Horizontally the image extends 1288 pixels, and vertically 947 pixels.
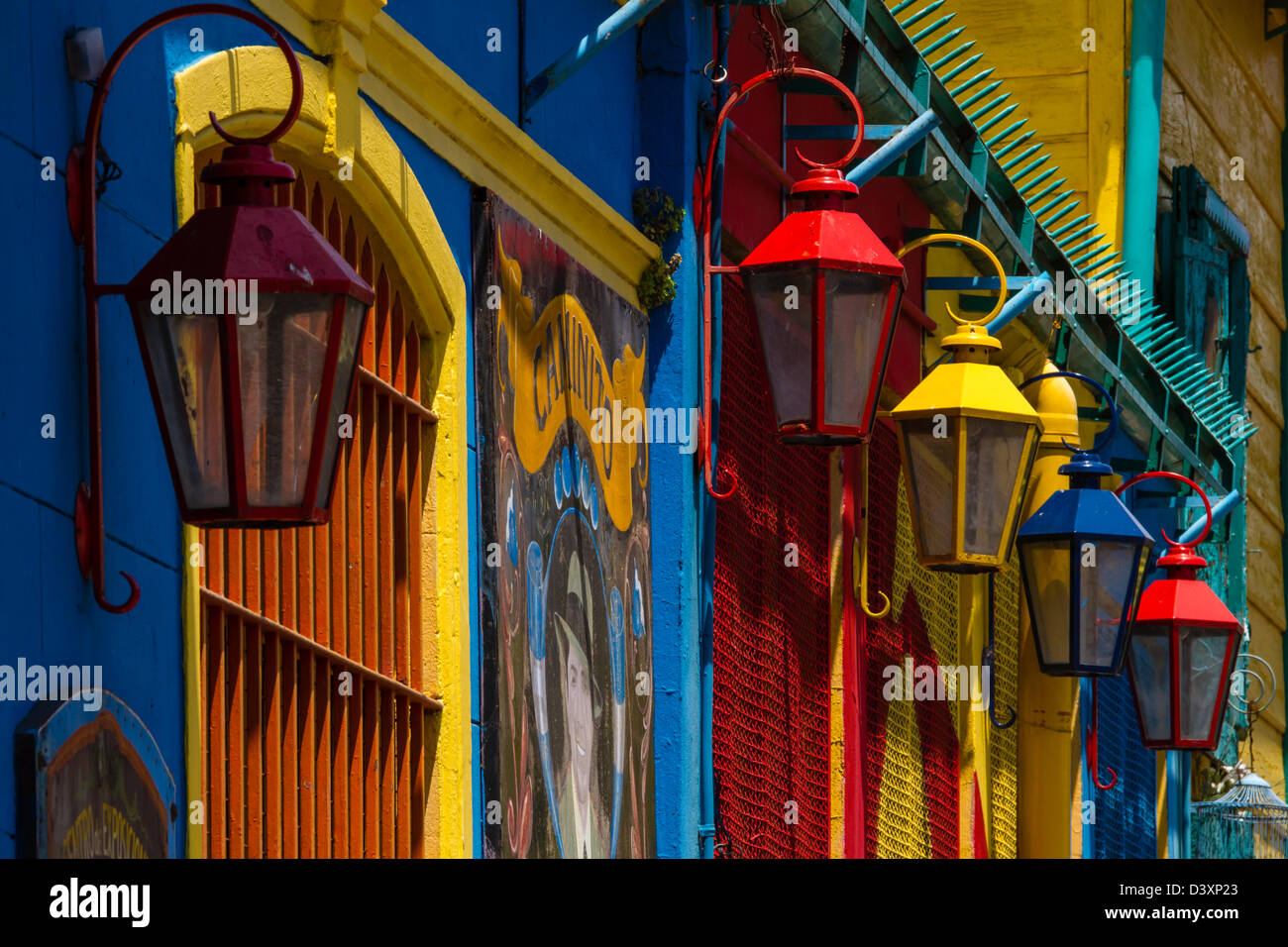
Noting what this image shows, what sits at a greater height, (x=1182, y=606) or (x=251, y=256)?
(x=251, y=256)

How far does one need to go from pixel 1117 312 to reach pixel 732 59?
17.3ft

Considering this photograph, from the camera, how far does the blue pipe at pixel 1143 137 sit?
15.3m

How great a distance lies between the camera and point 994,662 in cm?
1288

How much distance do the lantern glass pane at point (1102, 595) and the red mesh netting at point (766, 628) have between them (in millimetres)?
1079

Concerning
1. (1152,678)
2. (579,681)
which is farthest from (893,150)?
(1152,678)

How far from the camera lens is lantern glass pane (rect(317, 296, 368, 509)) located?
430cm

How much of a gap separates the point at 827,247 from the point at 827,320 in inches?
7.5

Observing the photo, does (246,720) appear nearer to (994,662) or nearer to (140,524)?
(140,524)

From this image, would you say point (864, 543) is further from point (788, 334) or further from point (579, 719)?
point (788, 334)

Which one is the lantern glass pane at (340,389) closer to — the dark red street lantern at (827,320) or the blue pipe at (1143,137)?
the dark red street lantern at (827,320)

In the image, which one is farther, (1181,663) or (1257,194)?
(1257,194)

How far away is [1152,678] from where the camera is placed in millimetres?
11023

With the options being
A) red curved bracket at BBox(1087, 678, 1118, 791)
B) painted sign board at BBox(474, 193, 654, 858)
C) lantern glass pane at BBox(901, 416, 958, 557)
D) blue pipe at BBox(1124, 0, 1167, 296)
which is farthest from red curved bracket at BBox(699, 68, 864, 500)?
blue pipe at BBox(1124, 0, 1167, 296)

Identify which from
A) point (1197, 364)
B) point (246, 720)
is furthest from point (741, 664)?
point (1197, 364)
